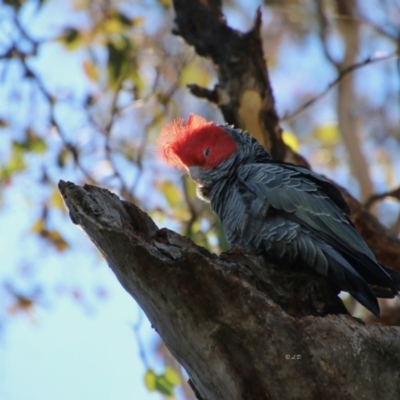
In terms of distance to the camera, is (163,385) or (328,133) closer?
(163,385)

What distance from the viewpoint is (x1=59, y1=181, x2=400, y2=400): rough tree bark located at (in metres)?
3.13

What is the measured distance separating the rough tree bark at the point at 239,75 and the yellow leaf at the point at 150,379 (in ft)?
6.75

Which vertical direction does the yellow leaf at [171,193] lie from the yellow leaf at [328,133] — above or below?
below

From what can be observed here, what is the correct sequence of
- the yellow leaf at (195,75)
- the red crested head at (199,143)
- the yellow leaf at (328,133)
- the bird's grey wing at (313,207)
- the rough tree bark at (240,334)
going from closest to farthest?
the rough tree bark at (240,334) → the bird's grey wing at (313,207) → the red crested head at (199,143) → the yellow leaf at (195,75) → the yellow leaf at (328,133)

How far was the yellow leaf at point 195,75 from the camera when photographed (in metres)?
7.90

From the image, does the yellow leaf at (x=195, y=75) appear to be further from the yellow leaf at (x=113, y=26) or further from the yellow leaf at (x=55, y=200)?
the yellow leaf at (x=55, y=200)

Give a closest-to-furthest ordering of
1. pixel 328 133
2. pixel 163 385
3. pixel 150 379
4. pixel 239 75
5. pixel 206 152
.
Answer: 1. pixel 206 152
2. pixel 163 385
3. pixel 150 379
4. pixel 239 75
5. pixel 328 133

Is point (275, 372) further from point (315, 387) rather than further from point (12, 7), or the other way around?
point (12, 7)

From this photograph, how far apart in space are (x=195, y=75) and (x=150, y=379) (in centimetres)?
411

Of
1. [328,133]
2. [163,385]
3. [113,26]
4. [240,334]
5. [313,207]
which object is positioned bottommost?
[240,334]

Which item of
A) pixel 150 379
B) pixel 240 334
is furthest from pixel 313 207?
pixel 150 379

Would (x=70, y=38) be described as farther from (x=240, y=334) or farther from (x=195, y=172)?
(x=240, y=334)

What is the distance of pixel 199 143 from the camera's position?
4895 mm

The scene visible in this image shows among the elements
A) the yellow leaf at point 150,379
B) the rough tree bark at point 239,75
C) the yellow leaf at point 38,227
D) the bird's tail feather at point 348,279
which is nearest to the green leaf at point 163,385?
the yellow leaf at point 150,379
